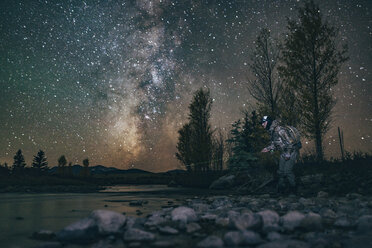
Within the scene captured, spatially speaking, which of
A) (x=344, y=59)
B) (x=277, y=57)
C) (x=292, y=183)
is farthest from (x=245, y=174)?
(x=292, y=183)

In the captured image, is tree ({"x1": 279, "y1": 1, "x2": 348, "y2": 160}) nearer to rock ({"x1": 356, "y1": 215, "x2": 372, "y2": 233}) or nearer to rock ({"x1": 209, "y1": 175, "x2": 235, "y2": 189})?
rock ({"x1": 209, "y1": 175, "x2": 235, "y2": 189})

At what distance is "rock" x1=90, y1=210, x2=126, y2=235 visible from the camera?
11.9ft

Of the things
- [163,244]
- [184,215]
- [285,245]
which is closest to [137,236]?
[163,244]

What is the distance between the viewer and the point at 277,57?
19109 millimetres

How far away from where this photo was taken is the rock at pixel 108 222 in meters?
3.61

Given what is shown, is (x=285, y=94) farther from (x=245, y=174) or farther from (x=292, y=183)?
(x=292, y=183)

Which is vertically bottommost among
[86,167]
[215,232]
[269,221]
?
[215,232]

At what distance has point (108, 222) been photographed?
146 inches

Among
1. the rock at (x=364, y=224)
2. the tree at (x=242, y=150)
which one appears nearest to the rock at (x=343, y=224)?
the rock at (x=364, y=224)

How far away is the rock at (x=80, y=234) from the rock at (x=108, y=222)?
86 mm

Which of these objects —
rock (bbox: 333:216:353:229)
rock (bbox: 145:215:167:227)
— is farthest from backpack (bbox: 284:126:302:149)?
rock (bbox: 145:215:167:227)

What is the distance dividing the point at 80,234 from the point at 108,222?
378 millimetres

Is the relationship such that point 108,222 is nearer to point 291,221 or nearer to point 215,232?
point 215,232

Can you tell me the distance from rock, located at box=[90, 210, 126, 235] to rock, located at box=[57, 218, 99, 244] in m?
0.09
